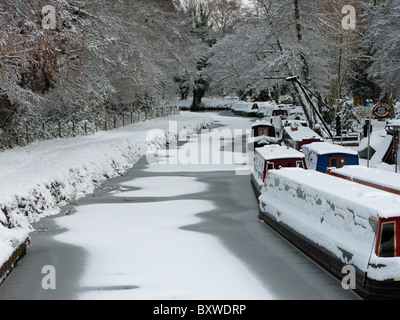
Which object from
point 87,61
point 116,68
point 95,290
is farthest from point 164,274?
point 116,68

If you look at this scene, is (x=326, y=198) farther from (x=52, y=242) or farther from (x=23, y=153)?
(x=23, y=153)

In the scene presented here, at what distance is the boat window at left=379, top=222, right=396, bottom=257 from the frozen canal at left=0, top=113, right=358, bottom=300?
1.01m

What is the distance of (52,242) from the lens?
11328mm

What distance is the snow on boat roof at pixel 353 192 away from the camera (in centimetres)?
791

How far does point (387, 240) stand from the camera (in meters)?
7.68

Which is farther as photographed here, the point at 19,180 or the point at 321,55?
the point at 321,55

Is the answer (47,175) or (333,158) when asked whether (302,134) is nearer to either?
(333,158)

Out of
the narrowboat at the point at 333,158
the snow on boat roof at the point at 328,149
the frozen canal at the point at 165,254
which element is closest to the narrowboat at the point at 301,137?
the snow on boat roof at the point at 328,149

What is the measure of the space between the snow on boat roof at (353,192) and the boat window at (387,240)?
17cm

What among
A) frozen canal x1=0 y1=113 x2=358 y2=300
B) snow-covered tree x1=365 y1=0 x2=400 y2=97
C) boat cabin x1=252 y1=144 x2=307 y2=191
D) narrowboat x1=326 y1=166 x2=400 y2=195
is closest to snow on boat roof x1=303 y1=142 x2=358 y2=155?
boat cabin x1=252 y1=144 x2=307 y2=191

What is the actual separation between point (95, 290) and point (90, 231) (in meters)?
4.16

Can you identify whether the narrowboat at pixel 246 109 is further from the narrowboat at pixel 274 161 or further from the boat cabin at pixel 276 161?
the boat cabin at pixel 276 161

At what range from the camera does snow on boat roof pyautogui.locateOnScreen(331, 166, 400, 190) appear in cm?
1141

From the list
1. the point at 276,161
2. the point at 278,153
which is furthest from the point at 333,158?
the point at 276,161
